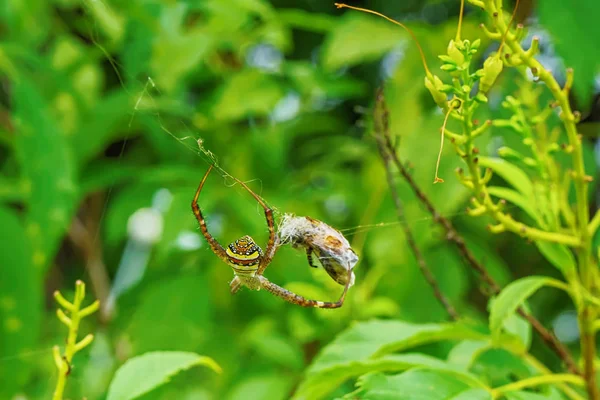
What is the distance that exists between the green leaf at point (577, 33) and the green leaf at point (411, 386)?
598mm

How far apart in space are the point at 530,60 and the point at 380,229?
80 centimetres

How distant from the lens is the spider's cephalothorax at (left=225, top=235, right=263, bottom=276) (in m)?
0.59

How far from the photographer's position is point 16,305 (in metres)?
1.16

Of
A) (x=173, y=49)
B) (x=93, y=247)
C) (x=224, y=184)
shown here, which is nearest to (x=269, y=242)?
(x=224, y=184)

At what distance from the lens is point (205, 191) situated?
133 cm

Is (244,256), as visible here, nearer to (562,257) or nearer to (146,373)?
(146,373)

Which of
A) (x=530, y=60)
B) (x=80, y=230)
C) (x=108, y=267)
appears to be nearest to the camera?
(x=530, y=60)

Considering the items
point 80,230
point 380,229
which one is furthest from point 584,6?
point 80,230

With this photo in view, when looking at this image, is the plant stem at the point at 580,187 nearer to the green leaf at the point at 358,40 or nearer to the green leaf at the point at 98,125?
the green leaf at the point at 358,40

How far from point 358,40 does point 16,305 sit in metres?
0.87

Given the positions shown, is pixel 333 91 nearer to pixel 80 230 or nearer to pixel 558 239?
pixel 80 230

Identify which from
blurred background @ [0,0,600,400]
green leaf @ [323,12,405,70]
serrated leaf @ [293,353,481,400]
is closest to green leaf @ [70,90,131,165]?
blurred background @ [0,0,600,400]

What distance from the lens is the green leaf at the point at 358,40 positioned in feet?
4.67

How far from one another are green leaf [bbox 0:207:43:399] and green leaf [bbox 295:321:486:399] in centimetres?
60
